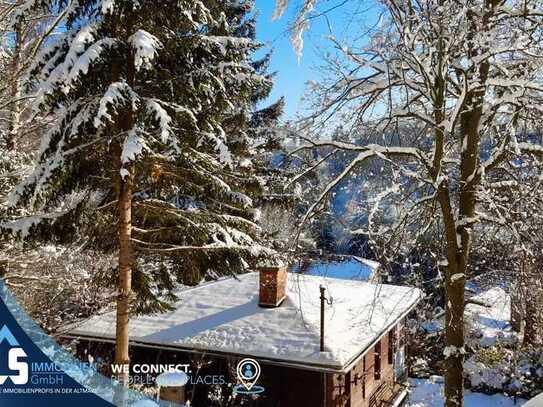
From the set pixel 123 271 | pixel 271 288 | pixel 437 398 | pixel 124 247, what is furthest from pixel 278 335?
pixel 437 398

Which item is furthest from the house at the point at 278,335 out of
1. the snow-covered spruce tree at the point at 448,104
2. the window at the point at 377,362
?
the snow-covered spruce tree at the point at 448,104

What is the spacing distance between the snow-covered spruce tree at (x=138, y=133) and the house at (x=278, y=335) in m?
3.02

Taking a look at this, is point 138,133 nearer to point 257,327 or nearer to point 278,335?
point 278,335

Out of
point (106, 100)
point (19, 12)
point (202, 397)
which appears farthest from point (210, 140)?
point (202, 397)

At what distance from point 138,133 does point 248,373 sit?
6.96 metres

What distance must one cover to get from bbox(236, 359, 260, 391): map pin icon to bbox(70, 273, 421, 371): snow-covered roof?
748 millimetres

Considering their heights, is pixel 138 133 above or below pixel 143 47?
below

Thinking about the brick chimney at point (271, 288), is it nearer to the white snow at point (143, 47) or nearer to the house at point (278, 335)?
the house at point (278, 335)

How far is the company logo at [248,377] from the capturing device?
10789mm

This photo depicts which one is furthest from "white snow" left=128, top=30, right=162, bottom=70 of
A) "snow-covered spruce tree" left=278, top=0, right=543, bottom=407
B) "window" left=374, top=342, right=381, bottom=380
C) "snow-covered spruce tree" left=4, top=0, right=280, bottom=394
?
"window" left=374, top=342, right=381, bottom=380

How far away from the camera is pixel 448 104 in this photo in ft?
24.7

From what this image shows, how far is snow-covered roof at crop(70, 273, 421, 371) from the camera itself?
32.4 feet

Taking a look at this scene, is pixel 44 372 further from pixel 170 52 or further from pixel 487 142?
pixel 487 142

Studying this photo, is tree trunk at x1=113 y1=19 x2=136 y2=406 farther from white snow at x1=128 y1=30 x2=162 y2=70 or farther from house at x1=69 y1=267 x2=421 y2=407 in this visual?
house at x1=69 y1=267 x2=421 y2=407
